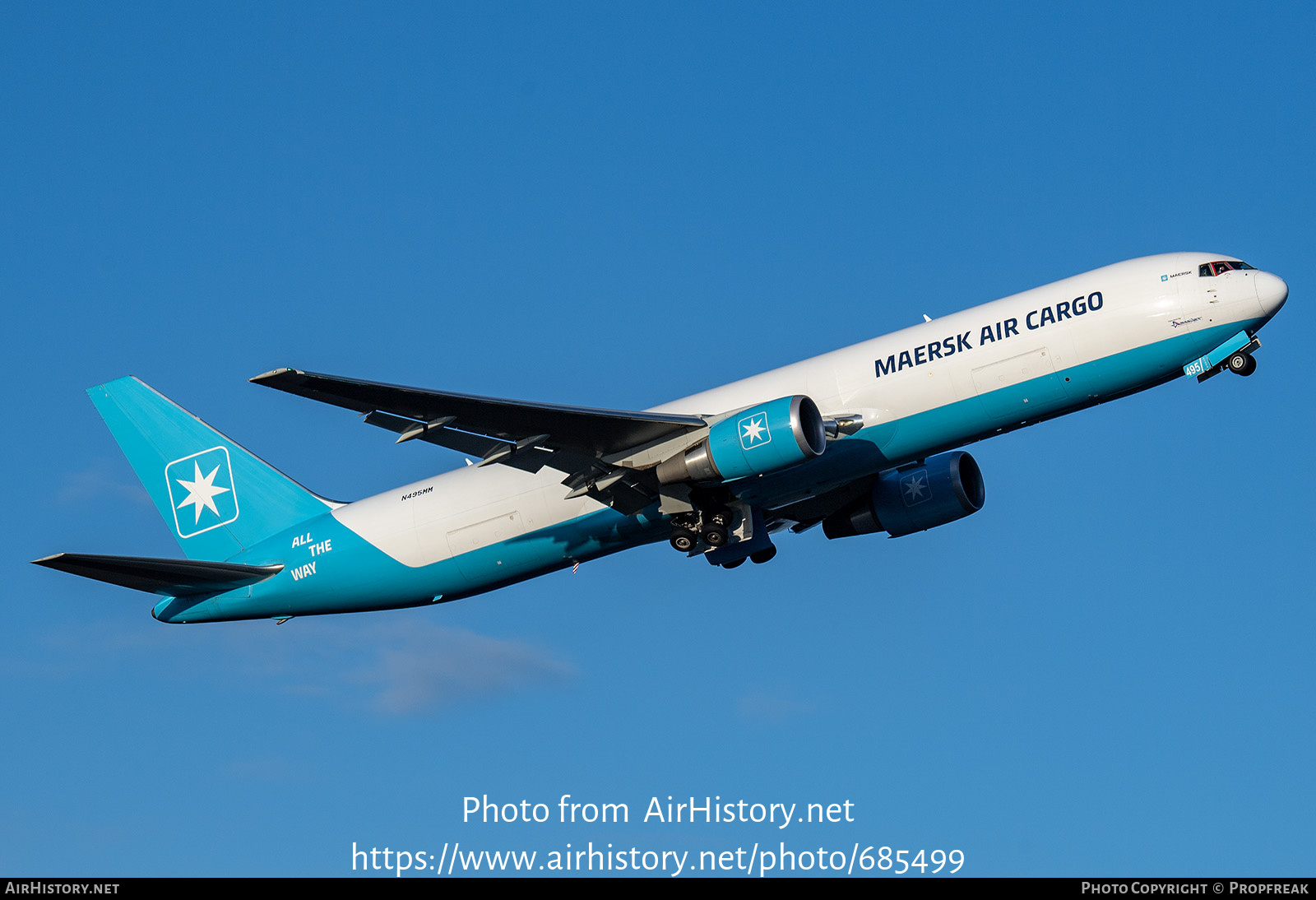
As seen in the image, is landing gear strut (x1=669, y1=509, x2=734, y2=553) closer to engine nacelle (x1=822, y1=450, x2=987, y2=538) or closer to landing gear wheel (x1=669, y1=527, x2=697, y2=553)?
landing gear wheel (x1=669, y1=527, x2=697, y2=553)

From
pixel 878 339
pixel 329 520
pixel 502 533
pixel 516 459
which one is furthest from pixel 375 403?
pixel 878 339

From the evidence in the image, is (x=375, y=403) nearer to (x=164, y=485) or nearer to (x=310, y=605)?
(x=310, y=605)

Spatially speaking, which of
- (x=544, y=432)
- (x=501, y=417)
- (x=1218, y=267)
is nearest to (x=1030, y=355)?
(x=1218, y=267)

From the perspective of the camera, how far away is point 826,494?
124 ft

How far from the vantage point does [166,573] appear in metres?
35.5

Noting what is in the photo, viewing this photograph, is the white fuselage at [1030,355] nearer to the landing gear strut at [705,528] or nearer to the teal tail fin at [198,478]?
the landing gear strut at [705,528]

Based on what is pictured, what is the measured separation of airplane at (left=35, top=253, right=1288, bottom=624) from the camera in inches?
1177

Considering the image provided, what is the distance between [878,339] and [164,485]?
21.5 m

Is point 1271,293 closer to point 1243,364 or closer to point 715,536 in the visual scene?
point 1243,364

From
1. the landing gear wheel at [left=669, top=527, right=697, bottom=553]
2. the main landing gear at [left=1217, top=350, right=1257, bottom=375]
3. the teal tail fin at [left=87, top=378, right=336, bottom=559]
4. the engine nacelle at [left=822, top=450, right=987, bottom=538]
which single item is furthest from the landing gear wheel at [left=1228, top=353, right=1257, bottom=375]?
the teal tail fin at [left=87, top=378, right=336, bottom=559]

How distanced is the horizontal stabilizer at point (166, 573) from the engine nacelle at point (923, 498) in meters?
16.3

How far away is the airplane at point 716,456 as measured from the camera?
29.9 meters

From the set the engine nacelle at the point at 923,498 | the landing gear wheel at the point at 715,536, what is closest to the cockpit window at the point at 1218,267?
the engine nacelle at the point at 923,498

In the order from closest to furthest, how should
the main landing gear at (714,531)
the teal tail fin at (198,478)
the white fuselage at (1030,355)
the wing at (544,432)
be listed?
the wing at (544,432) < the white fuselage at (1030,355) < the main landing gear at (714,531) < the teal tail fin at (198,478)
